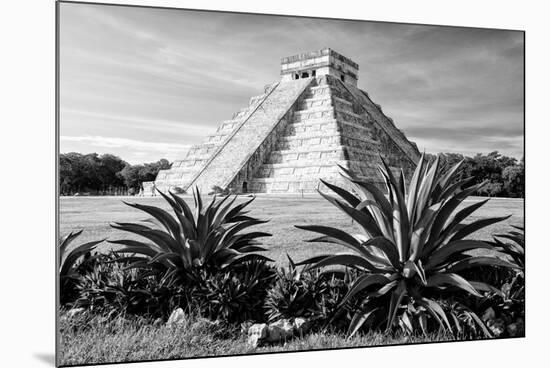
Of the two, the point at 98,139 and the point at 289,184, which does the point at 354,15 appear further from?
the point at 98,139

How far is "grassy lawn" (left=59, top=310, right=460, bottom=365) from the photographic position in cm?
450

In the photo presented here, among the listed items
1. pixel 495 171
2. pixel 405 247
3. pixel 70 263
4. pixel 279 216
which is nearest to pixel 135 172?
pixel 70 263

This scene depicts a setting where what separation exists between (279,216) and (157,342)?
1.66 m

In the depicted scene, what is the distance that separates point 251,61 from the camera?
17.8 ft

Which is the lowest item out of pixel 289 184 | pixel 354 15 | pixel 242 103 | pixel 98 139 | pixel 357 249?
pixel 357 249

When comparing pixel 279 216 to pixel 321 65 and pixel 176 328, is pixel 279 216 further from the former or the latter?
pixel 321 65

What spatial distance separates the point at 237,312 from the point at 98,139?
1.93 m

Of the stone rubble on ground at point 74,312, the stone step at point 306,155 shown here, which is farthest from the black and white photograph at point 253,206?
the stone step at point 306,155

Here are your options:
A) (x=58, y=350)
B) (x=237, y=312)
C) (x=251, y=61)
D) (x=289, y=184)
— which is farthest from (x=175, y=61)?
(x=58, y=350)

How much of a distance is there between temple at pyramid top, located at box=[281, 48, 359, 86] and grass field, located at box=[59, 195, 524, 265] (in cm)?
132

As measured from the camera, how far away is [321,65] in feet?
19.7

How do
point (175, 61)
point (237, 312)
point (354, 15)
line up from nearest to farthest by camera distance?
point (237, 312), point (175, 61), point (354, 15)

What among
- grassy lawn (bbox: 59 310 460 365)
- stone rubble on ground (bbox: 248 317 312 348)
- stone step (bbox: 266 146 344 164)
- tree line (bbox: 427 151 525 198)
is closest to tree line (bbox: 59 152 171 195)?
grassy lawn (bbox: 59 310 460 365)

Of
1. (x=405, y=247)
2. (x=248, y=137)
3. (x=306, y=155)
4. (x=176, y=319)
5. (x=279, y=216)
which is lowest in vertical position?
(x=176, y=319)
